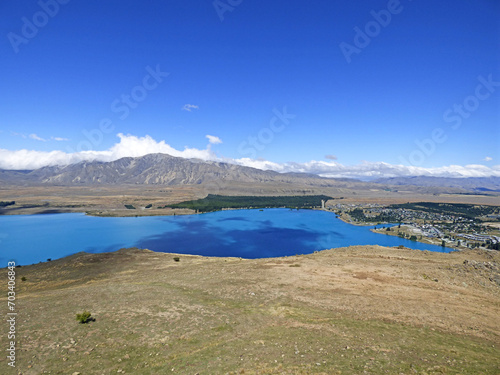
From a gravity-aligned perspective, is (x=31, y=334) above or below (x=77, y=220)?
above

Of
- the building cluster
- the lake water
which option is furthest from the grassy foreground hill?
the building cluster

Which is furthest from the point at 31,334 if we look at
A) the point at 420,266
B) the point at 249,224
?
the point at 249,224

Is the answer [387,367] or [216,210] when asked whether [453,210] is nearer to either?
[216,210]

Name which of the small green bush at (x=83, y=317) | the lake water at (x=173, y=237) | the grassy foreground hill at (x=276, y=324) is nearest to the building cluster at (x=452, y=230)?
the lake water at (x=173, y=237)

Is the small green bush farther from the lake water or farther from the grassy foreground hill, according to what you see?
the lake water

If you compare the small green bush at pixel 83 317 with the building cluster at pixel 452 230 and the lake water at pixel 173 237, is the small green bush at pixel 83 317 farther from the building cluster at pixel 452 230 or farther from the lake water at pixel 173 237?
the building cluster at pixel 452 230
